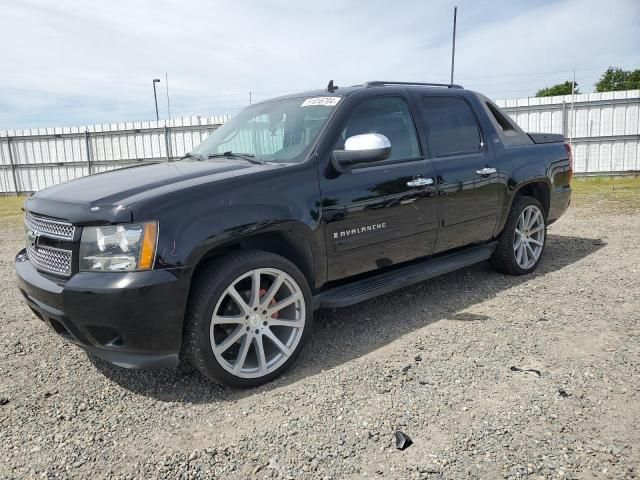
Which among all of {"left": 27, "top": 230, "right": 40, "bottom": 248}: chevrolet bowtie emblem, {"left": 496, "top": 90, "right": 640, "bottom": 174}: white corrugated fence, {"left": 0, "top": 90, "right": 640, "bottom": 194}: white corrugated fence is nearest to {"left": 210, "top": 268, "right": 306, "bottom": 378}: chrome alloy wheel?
{"left": 27, "top": 230, "right": 40, "bottom": 248}: chevrolet bowtie emblem

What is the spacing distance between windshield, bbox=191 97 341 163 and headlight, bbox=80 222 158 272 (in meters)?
1.16

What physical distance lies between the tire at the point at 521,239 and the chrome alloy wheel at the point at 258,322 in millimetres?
2644

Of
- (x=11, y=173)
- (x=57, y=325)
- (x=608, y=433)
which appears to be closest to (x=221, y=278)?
(x=57, y=325)

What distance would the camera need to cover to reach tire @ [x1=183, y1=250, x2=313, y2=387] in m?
2.73

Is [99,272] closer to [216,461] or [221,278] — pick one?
[221,278]

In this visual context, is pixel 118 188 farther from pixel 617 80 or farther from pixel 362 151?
pixel 617 80

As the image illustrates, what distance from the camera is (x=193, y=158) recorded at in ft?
13.2

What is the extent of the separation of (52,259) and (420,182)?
2.62 metres

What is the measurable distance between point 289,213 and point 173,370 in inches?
51.6

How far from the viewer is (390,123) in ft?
12.6

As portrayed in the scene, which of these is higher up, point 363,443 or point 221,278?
point 221,278

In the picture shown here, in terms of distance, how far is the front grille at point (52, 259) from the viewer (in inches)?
107

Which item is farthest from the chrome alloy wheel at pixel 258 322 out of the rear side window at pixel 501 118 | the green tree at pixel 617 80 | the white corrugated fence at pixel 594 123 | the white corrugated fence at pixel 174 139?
the green tree at pixel 617 80

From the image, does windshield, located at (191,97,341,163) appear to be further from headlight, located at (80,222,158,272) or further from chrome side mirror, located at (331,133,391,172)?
headlight, located at (80,222,158,272)
